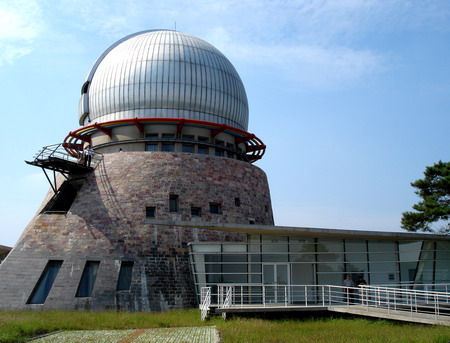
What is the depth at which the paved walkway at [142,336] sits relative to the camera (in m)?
17.5

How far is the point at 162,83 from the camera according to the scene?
115 ft

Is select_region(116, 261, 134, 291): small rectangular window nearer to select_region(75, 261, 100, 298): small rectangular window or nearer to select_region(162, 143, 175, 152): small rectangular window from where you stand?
select_region(75, 261, 100, 298): small rectangular window

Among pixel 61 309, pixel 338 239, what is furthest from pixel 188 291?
pixel 338 239

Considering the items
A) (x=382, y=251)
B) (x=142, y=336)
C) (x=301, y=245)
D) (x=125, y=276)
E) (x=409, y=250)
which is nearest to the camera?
(x=142, y=336)

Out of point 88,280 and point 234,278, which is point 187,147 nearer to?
point 234,278

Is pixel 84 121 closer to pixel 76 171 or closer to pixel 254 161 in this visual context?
pixel 76 171

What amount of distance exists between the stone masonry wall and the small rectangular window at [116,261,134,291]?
1.01ft

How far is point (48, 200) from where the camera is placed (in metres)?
34.1

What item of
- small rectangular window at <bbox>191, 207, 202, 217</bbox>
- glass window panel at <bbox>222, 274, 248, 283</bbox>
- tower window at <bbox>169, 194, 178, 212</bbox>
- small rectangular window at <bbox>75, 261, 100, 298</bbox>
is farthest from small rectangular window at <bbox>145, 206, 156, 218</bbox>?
glass window panel at <bbox>222, 274, 248, 283</bbox>

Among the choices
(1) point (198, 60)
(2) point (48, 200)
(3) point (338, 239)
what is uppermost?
(1) point (198, 60)

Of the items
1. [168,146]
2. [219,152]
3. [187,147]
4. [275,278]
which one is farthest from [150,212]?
[275,278]

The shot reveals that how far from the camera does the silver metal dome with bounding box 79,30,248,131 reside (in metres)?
34.9

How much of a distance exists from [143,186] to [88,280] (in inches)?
260

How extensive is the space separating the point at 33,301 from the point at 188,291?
847 centimetres
